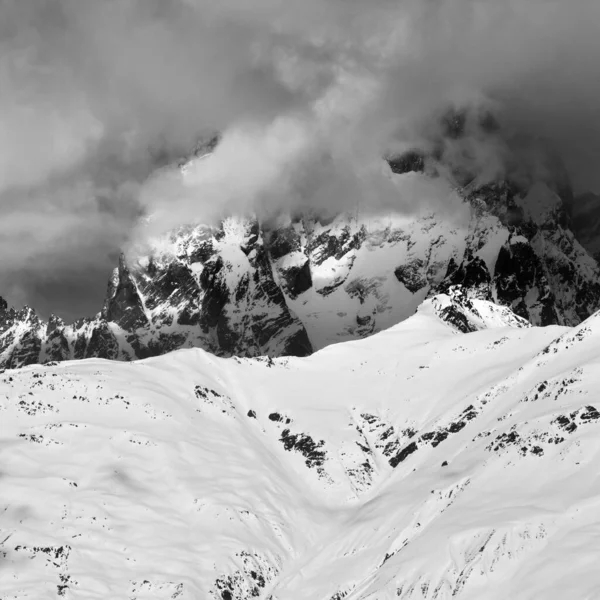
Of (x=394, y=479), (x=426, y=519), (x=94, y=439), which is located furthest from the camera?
(x=394, y=479)

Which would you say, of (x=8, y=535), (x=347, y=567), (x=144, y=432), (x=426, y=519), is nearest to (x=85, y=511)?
(x=8, y=535)

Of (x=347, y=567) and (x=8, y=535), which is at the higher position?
(x=8, y=535)

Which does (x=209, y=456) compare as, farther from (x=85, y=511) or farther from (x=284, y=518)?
(x=85, y=511)

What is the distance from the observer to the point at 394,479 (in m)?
184

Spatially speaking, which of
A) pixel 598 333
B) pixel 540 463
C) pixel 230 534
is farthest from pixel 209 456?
pixel 598 333

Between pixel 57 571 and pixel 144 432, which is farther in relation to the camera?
pixel 144 432

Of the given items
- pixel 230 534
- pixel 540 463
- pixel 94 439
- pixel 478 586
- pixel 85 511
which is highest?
pixel 94 439

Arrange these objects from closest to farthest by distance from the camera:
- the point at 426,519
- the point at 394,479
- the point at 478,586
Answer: the point at 478,586
the point at 426,519
the point at 394,479

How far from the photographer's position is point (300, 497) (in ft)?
599

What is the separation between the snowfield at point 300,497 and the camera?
13362cm

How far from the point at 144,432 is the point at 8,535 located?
127ft

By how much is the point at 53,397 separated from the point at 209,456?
29.9 meters

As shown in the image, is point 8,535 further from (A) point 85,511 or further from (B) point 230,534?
(B) point 230,534

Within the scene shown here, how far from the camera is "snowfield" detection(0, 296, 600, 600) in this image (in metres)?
134
